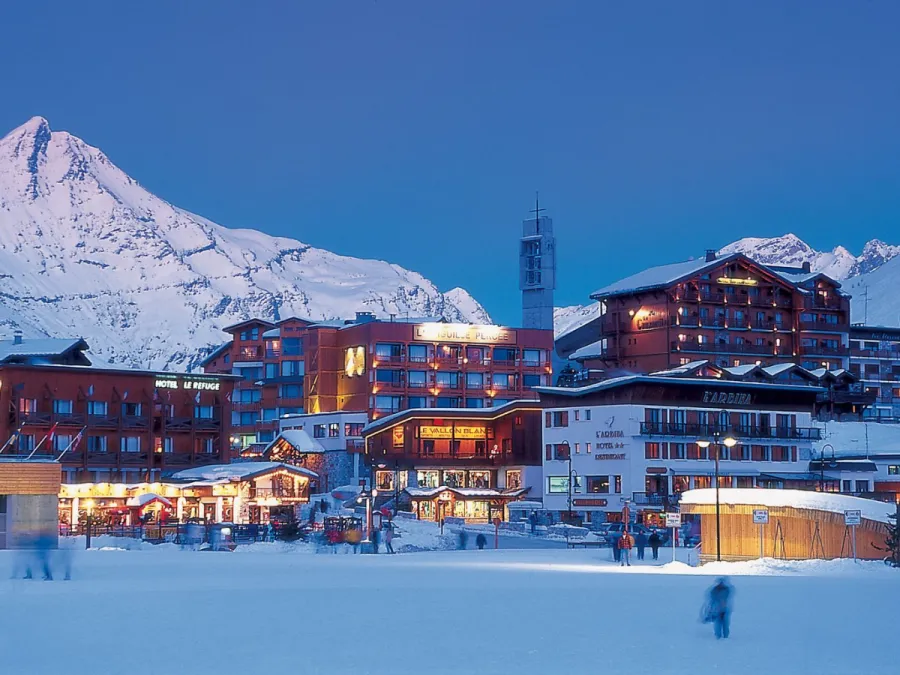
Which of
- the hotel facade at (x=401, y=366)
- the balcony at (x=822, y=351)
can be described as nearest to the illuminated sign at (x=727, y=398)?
the hotel facade at (x=401, y=366)

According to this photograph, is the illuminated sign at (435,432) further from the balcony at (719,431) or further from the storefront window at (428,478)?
the balcony at (719,431)

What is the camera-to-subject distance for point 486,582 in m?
42.2

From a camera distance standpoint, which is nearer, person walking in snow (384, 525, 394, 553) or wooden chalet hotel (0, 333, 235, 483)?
person walking in snow (384, 525, 394, 553)

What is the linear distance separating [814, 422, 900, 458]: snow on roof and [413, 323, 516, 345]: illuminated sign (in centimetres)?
2925

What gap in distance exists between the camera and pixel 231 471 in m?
92.9

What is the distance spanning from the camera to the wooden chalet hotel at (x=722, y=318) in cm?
13212

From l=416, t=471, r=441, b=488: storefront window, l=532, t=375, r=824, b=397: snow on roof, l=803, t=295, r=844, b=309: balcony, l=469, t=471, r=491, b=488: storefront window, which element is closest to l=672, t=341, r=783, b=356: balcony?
l=803, t=295, r=844, b=309: balcony

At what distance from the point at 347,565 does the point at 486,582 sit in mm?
10902

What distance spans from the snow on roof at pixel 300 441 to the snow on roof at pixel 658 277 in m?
34.3

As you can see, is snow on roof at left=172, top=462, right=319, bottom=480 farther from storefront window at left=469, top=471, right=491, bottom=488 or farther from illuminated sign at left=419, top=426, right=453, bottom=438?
storefront window at left=469, top=471, right=491, bottom=488

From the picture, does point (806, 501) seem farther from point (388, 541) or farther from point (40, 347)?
point (40, 347)

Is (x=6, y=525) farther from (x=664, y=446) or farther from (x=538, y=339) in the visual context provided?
(x=538, y=339)

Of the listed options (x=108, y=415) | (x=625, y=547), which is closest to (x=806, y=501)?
(x=625, y=547)

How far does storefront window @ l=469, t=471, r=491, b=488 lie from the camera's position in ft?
367
